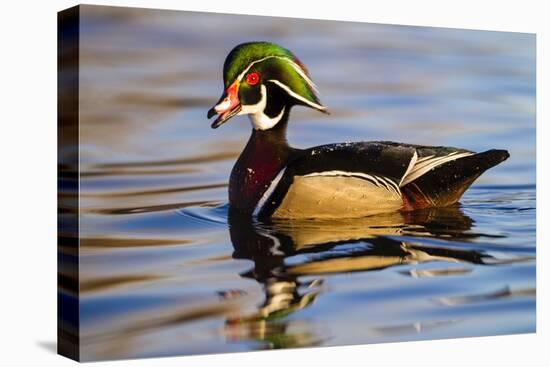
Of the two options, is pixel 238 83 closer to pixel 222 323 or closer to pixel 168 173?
pixel 168 173

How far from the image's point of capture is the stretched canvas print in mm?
6336

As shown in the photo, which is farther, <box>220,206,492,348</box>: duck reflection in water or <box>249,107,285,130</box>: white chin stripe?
<box>249,107,285,130</box>: white chin stripe

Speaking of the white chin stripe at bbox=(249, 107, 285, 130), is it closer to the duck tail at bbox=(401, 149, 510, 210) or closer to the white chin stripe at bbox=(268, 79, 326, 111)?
the white chin stripe at bbox=(268, 79, 326, 111)

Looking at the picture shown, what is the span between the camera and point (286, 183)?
6863mm

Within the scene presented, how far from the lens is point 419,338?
23.3 ft

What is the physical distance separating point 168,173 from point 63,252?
69cm

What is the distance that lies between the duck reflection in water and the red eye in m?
0.72

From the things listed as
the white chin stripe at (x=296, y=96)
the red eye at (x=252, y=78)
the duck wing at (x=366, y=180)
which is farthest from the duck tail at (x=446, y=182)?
the red eye at (x=252, y=78)

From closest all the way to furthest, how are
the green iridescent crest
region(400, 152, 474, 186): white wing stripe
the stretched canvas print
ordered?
the stretched canvas print < the green iridescent crest < region(400, 152, 474, 186): white wing stripe

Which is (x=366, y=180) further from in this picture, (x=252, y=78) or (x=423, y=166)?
(x=252, y=78)

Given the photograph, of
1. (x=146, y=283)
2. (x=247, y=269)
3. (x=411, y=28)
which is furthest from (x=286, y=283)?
(x=411, y=28)

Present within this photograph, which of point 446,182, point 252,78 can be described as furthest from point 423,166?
→ point 252,78

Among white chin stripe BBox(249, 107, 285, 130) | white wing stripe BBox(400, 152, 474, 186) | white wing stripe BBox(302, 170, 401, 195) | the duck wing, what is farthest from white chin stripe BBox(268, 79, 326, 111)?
white wing stripe BBox(400, 152, 474, 186)

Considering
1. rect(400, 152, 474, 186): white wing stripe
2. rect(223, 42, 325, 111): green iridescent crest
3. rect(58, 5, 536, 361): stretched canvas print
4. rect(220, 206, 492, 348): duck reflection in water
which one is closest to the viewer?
rect(58, 5, 536, 361): stretched canvas print
